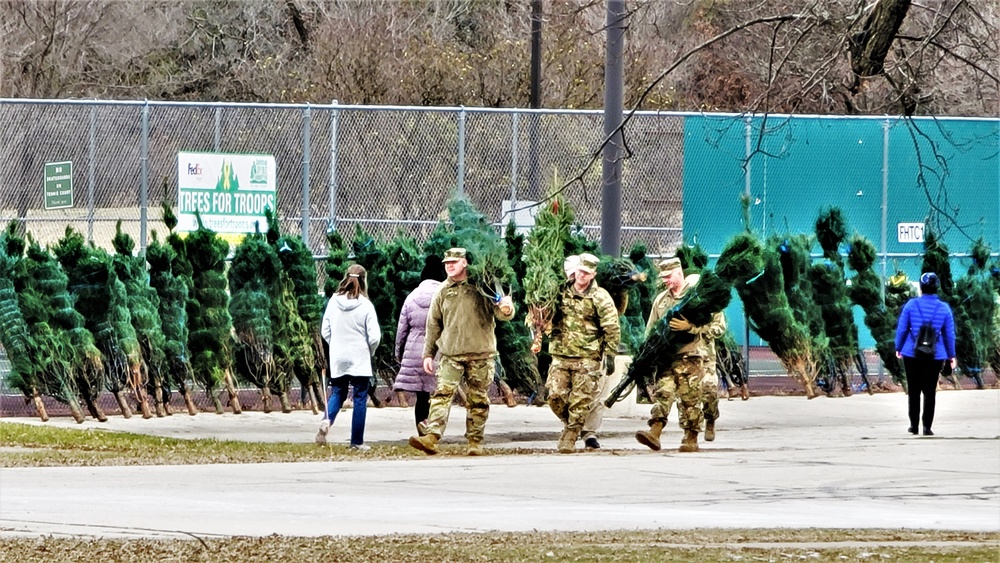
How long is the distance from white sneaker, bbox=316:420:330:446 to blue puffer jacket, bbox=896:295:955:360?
207 inches

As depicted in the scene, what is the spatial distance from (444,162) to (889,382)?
7.16 metres

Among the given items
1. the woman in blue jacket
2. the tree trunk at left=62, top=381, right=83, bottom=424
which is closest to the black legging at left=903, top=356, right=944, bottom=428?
the woman in blue jacket

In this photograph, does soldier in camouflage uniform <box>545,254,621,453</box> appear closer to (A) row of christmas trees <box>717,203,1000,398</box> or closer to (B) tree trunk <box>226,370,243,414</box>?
(B) tree trunk <box>226,370,243,414</box>

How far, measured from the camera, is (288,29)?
122ft

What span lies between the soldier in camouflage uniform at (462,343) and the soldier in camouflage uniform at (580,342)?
1.50 feet

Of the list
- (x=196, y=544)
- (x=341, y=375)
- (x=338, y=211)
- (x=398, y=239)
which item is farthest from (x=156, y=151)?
(x=196, y=544)

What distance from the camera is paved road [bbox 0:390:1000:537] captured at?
9.66 meters

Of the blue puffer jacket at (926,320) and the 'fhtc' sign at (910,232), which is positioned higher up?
the 'fhtc' sign at (910,232)

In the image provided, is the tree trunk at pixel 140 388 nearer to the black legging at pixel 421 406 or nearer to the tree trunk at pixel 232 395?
the tree trunk at pixel 232 395

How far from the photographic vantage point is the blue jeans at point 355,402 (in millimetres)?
14141

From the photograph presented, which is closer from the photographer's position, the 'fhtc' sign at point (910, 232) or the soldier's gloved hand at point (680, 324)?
the soldier's gloved hand at point (680, 324)

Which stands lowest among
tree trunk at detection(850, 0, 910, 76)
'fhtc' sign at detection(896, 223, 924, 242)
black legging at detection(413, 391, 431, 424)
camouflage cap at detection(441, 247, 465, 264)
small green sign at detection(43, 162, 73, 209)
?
black legging at detection(413, 391, 431, 424)

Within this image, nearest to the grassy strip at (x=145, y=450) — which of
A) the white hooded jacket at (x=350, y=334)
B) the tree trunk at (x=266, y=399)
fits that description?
the white hooded jacket at (x=350, y=334)

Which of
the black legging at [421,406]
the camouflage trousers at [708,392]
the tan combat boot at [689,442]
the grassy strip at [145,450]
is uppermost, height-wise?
the camouflage trousers at [708,392]
